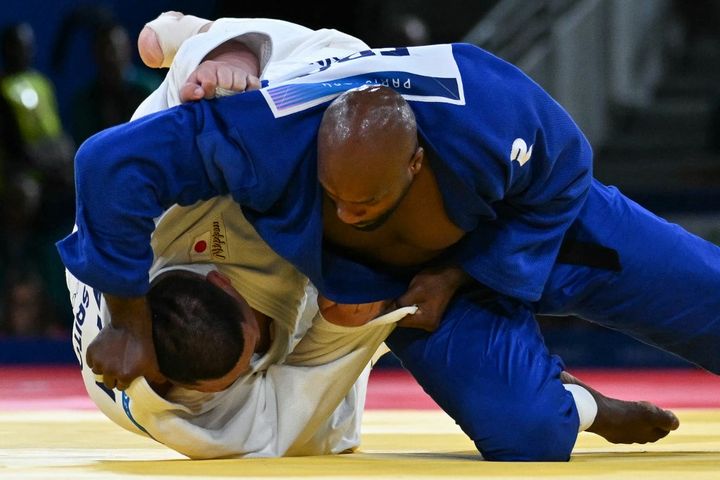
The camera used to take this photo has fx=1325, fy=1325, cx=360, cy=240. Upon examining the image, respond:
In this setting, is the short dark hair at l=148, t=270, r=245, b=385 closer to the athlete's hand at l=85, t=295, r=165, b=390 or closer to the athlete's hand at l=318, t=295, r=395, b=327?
the athlete's hand at l=85, t=295, r=165, b=390

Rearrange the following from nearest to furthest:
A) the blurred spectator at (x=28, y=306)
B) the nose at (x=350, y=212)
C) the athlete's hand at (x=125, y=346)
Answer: the nose at (x=350, y=212), the athlete's hand at (x=125, y=346), the blurred spectator at (x=28, y=306)

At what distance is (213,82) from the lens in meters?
2.49

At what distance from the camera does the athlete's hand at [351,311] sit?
2639 mm

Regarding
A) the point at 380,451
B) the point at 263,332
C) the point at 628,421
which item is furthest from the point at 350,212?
the point at 628,421

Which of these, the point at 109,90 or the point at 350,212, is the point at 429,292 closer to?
the point at 350,212

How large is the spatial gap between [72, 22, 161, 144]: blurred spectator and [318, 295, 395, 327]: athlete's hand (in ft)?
14.0

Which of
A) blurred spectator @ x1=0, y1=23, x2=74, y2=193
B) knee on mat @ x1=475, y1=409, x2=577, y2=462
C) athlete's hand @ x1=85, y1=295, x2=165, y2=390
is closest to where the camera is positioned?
athlete's hand @ x1=85, y1=295, x2=165, y2=390

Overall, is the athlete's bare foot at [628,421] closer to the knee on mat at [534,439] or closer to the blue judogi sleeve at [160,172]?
the knee on mat at [534,439]

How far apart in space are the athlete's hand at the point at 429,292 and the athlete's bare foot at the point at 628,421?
0.33 metres

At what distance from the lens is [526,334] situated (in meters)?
2.76

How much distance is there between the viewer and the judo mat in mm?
2207

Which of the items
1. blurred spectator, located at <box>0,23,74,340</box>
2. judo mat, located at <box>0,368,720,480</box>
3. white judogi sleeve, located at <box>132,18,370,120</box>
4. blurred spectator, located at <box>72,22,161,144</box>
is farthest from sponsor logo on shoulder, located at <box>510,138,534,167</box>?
blurred spectator, located at <box>72,22,161,144</box>

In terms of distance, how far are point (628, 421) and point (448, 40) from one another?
5.70 meters

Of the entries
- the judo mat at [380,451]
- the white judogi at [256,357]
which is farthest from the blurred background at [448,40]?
the white judogi at [256,357]
